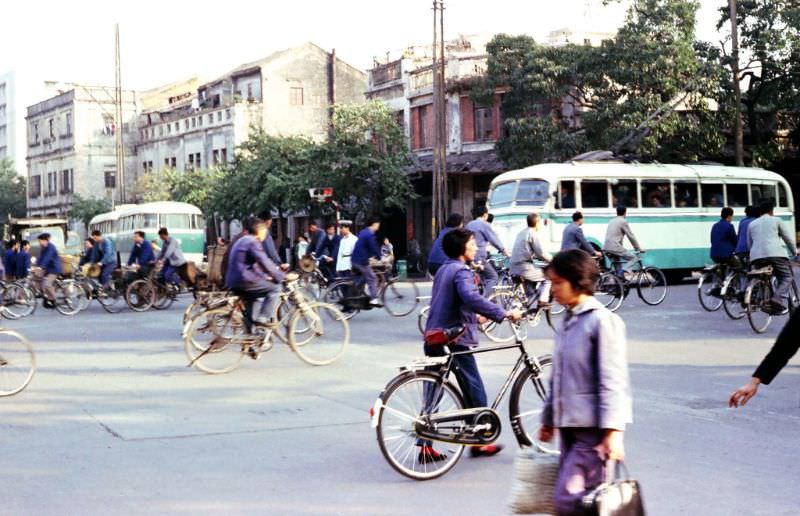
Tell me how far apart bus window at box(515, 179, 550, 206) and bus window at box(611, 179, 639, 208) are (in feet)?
6.22

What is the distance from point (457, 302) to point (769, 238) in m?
8.97

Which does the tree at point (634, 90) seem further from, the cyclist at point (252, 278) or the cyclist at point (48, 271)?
the cyclist at point (252, 278)

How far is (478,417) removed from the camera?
689 centimetres

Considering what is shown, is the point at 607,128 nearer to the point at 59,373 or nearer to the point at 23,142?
the point at 59,373

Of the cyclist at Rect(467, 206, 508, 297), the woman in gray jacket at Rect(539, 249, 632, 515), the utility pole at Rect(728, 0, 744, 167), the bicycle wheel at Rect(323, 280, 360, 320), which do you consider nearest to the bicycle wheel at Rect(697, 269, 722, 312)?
the cyclist at Rect(467, 206, 508, 297)

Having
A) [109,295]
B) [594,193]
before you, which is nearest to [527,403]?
[109,295]

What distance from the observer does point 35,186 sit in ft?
271

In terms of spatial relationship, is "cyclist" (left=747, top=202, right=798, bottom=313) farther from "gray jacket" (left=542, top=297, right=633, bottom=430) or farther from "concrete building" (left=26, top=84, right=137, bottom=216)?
"concrete building" (left=26, top=84, right=137, bottom=216)

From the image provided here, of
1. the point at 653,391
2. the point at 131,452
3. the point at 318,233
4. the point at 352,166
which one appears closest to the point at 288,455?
the point at 131,452

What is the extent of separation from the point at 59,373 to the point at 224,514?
7.13 m

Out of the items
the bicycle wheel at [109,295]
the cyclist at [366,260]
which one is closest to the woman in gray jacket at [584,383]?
the cyclist at [366,260]

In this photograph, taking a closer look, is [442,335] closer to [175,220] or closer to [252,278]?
[252,278]

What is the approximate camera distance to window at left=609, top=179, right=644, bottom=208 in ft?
89.9

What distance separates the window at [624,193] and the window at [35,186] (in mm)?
62527
